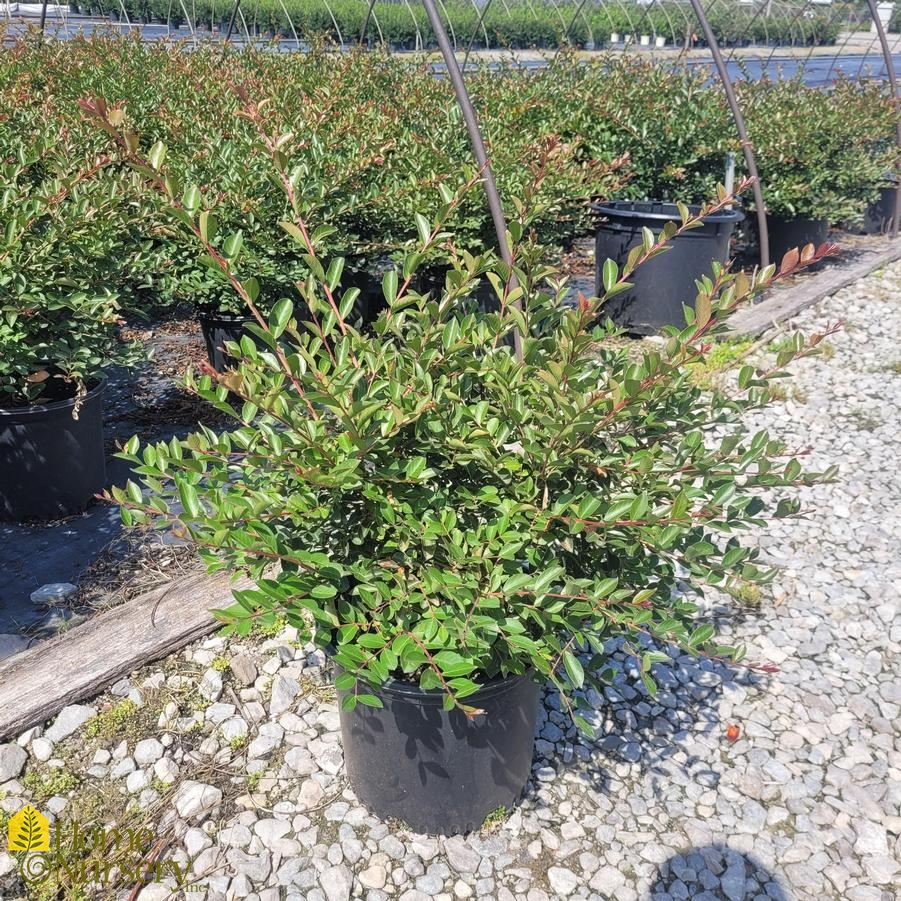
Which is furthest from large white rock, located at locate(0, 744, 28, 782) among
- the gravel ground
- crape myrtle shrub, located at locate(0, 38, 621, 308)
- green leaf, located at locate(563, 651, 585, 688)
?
crape myrtle shrub, located at locate(0, 38, 621, 308)

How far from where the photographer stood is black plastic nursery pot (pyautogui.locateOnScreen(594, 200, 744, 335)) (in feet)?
16.2

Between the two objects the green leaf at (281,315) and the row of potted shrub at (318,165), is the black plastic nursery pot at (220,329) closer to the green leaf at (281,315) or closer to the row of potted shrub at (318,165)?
the row of potted shrub at (318,165)

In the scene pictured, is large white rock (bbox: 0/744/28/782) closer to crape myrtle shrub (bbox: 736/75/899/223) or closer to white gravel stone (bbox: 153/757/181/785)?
white gravel stone (bbox: 153/757/181/785)

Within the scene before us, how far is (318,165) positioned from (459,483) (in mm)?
2500

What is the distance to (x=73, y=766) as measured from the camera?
2043 mm

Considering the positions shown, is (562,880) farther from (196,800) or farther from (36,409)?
(36,409)

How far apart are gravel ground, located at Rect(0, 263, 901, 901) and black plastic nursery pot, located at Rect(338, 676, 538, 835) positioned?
70 mm

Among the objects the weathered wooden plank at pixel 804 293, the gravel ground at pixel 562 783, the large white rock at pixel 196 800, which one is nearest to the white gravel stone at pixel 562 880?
the gravel ground at pixel 562 783

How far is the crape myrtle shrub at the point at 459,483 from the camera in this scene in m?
1.53

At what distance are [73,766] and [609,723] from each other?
1.31 meters

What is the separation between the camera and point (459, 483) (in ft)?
5.89

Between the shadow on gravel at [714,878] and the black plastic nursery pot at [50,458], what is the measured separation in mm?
Result: 2241

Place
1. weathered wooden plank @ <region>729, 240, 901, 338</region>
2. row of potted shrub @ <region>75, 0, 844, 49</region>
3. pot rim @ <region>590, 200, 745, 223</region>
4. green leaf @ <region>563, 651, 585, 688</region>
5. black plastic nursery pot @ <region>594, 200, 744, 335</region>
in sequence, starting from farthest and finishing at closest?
row of potted shrub @ <region>75, 0, 844, 49</region>
weathered wooden plank @ <region>729, 240, 901, 338</region>
black plastic nursery pot @ <region>594, 200, 744, 335</region>
pot rim @ <region>590, 200, 745, 223</region>
green leaf @ <region>563, 651, 585, 688</region>

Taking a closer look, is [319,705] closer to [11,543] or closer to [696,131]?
[11,543]
